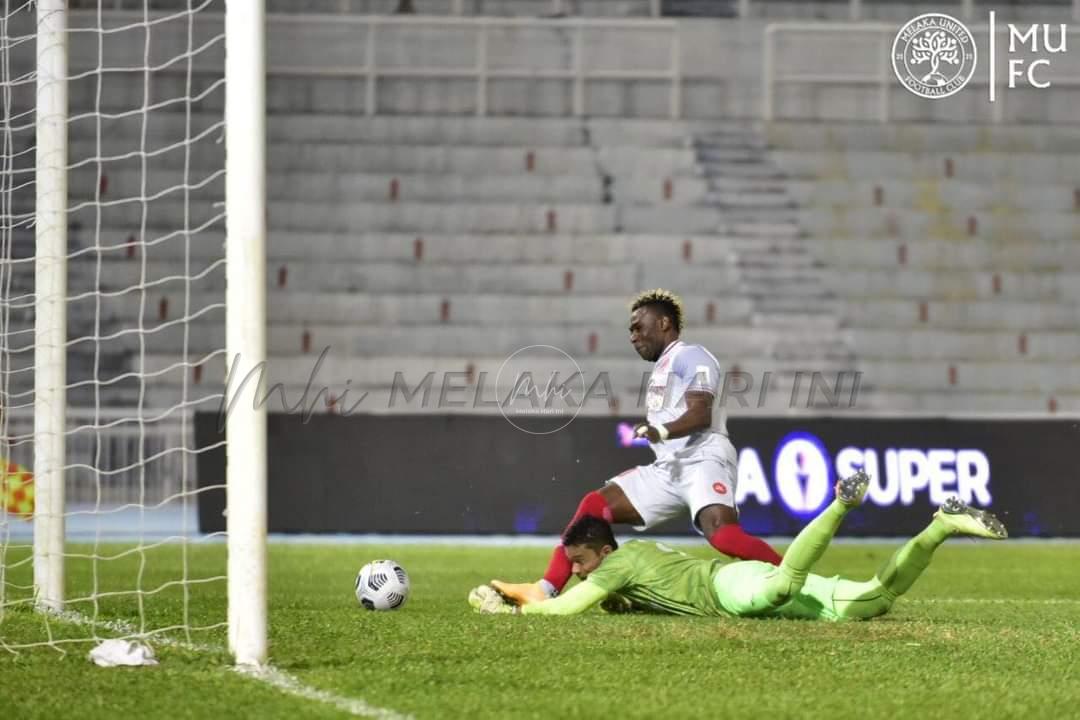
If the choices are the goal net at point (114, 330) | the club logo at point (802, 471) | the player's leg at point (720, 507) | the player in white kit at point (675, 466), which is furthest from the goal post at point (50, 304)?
the club logo at point (802, 471)

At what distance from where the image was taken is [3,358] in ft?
31.4

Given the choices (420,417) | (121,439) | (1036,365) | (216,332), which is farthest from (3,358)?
(1036,365)

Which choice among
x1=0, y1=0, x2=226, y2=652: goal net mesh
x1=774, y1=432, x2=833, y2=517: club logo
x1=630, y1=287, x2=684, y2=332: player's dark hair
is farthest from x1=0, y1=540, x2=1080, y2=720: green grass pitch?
x1=774, y1=432, x2=833, y2=517: club logo

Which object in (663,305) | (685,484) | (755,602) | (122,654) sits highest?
(663,305)

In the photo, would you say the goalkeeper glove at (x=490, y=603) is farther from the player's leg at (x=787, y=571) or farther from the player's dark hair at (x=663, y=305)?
the player's dark hair at (x=663, y=305)

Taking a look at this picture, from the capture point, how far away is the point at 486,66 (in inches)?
880

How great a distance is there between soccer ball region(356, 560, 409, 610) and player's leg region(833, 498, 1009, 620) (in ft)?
7.19

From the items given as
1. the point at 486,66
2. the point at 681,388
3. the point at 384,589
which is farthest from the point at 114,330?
the point at 681,388

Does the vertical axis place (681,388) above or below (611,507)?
above

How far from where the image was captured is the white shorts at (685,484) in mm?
8055

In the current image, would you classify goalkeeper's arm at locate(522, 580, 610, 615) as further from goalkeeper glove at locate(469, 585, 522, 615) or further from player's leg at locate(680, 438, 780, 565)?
player's leg at locate(680, 438, 780, 565)

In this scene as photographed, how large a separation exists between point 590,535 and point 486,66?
15486mm

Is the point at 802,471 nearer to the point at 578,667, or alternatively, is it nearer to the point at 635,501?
the point at 635,501

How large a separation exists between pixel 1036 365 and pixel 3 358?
47.9 feet
